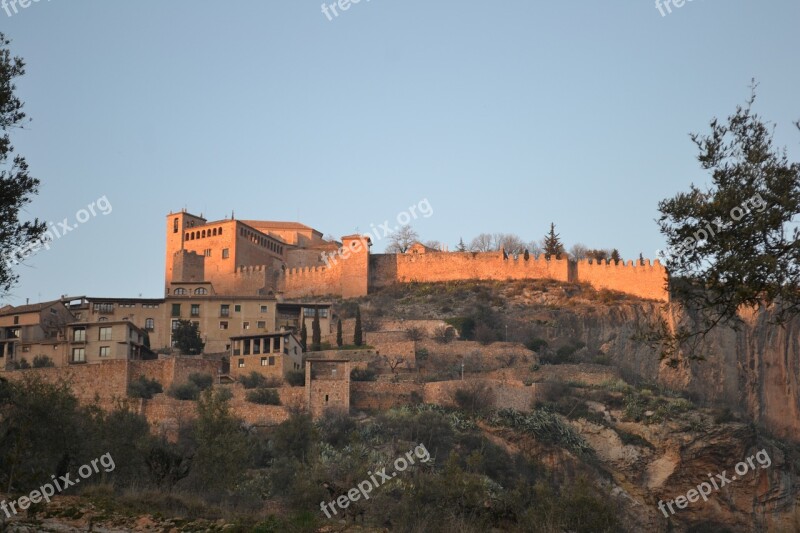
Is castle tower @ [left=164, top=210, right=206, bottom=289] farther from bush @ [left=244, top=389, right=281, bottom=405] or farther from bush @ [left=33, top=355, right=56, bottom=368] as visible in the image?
bush @ [left=244, top=389, right=281, bottom=405]

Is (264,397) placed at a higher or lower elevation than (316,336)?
lower

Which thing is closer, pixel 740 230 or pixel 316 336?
pixel 740 230

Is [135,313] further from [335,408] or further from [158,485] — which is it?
[158,485]

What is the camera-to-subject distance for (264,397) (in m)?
42.8

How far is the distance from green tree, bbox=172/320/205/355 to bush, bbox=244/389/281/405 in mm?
9851

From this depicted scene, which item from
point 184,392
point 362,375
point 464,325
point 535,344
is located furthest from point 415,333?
point 184,392

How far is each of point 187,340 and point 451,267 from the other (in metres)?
22.3

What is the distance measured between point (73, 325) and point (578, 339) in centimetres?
2636

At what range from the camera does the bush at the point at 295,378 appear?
45.1m

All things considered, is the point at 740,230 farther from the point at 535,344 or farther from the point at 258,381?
the point at 535,344

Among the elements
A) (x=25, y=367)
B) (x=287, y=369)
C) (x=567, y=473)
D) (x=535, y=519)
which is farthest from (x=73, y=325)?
(x=535, y=519)

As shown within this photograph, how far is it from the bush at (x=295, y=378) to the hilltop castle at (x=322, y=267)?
67.1ft

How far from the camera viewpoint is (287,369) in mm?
46812

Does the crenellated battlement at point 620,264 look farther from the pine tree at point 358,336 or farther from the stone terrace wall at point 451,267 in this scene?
the pine tree at point 358,336
